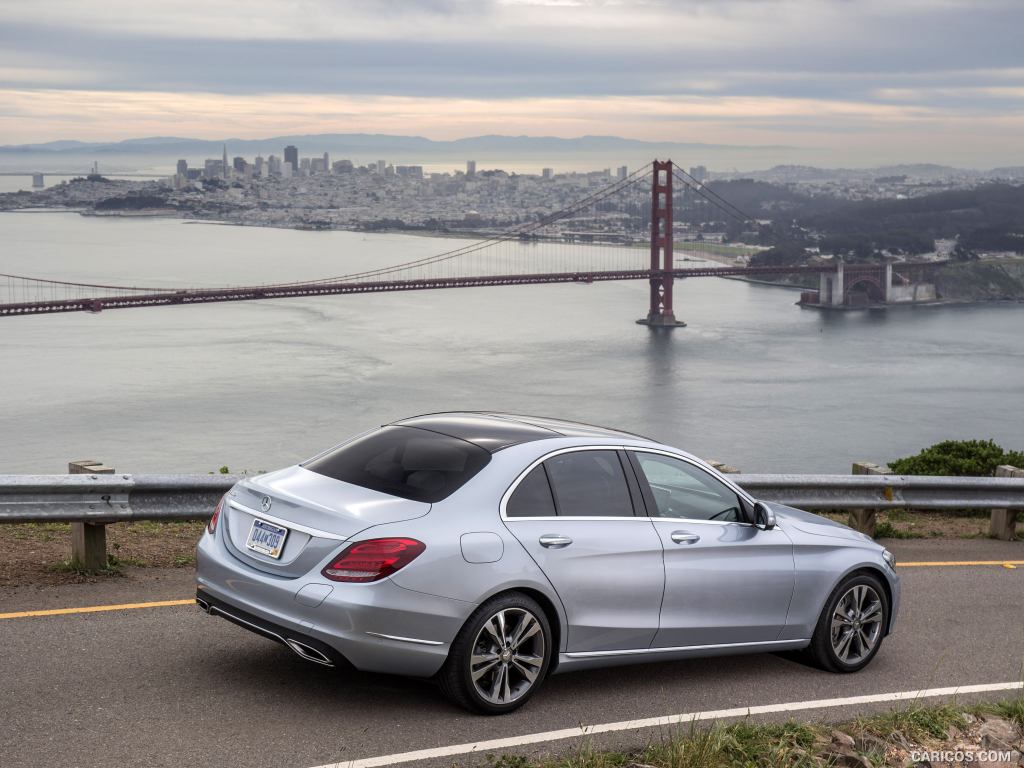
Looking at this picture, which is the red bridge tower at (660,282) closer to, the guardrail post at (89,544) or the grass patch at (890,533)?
the grass patch at (890,533)

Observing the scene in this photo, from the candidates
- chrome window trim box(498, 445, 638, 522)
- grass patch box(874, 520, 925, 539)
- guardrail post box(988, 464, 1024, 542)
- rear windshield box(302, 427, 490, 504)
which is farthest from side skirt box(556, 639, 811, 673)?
guardrail post box(988, 464, 1024, 542)

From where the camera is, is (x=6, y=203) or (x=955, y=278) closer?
(x=955, y=278)

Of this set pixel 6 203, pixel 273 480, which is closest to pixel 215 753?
pixel 273 480

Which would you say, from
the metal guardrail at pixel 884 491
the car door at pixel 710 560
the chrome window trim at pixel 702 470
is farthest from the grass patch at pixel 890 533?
the chrome window trim at pixel 702 470

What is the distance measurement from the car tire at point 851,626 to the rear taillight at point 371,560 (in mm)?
2479

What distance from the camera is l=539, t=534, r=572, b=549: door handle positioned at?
16.8 feet

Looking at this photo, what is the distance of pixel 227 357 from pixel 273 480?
7901cm

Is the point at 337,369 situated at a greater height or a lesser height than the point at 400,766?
lesser

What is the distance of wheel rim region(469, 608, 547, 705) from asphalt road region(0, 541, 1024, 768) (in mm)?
129

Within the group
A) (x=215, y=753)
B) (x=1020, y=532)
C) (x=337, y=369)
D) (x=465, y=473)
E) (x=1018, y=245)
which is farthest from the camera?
(x=1018, y=245)

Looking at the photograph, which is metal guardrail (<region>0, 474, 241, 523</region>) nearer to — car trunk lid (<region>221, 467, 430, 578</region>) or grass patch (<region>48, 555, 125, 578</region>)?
grass patch (<region>48, 555, 125, 578</region>)

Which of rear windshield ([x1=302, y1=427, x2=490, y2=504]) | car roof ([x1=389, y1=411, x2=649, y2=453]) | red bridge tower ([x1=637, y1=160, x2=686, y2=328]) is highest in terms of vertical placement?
car roof ([x1=389, y1=411, x2=649, y2=453])

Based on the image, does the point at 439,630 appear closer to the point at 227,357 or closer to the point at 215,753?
the point at 215,753

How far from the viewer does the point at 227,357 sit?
82375 millimetres
